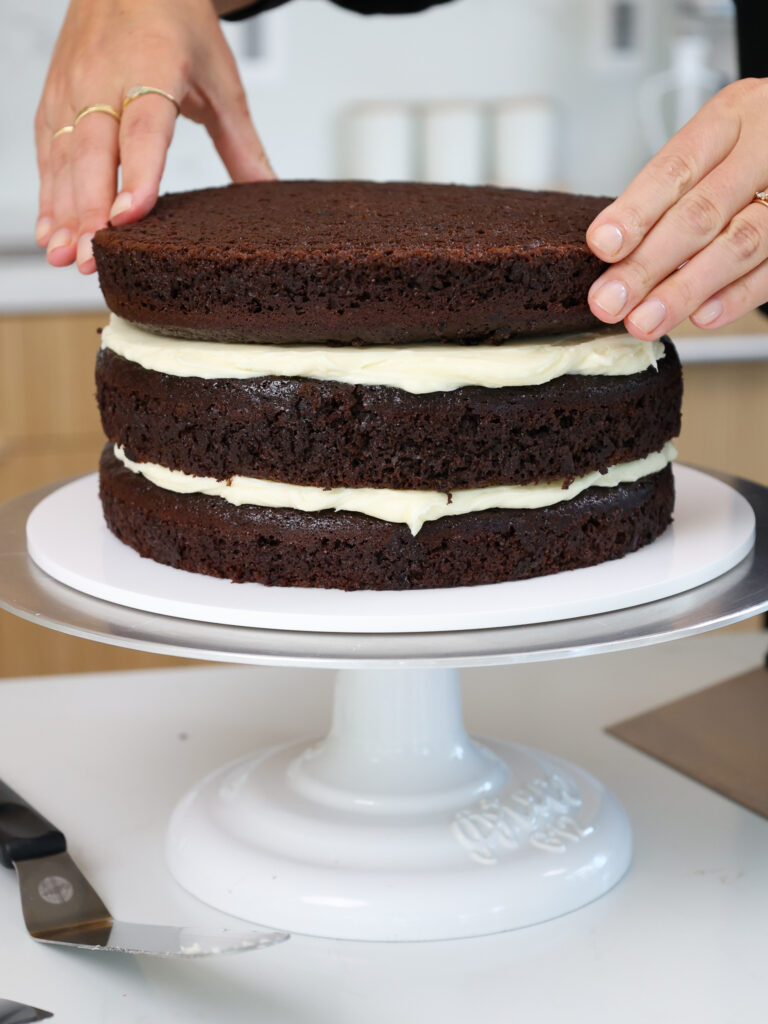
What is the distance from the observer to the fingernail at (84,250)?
1227mm

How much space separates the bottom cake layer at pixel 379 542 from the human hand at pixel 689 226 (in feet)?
0.56

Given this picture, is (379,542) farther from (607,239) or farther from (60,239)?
(60,239)

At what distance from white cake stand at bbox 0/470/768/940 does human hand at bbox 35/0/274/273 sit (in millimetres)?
314

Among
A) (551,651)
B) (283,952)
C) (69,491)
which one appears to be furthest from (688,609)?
(69,491)

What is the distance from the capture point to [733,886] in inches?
43.2

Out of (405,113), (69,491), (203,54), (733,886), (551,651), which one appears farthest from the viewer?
(405,113)

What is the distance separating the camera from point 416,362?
3.25ft

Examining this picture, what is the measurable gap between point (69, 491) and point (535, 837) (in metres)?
0.60

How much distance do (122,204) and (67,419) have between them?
196 cm

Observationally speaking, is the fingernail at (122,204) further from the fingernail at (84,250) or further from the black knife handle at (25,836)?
the black knife handle at (25,836)

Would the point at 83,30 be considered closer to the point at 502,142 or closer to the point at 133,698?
the point at 133,698

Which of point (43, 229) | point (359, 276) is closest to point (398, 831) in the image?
point (359, 276)

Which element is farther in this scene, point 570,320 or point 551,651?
point 570,320

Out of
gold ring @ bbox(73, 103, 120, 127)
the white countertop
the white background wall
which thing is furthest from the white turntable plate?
the white background wall
